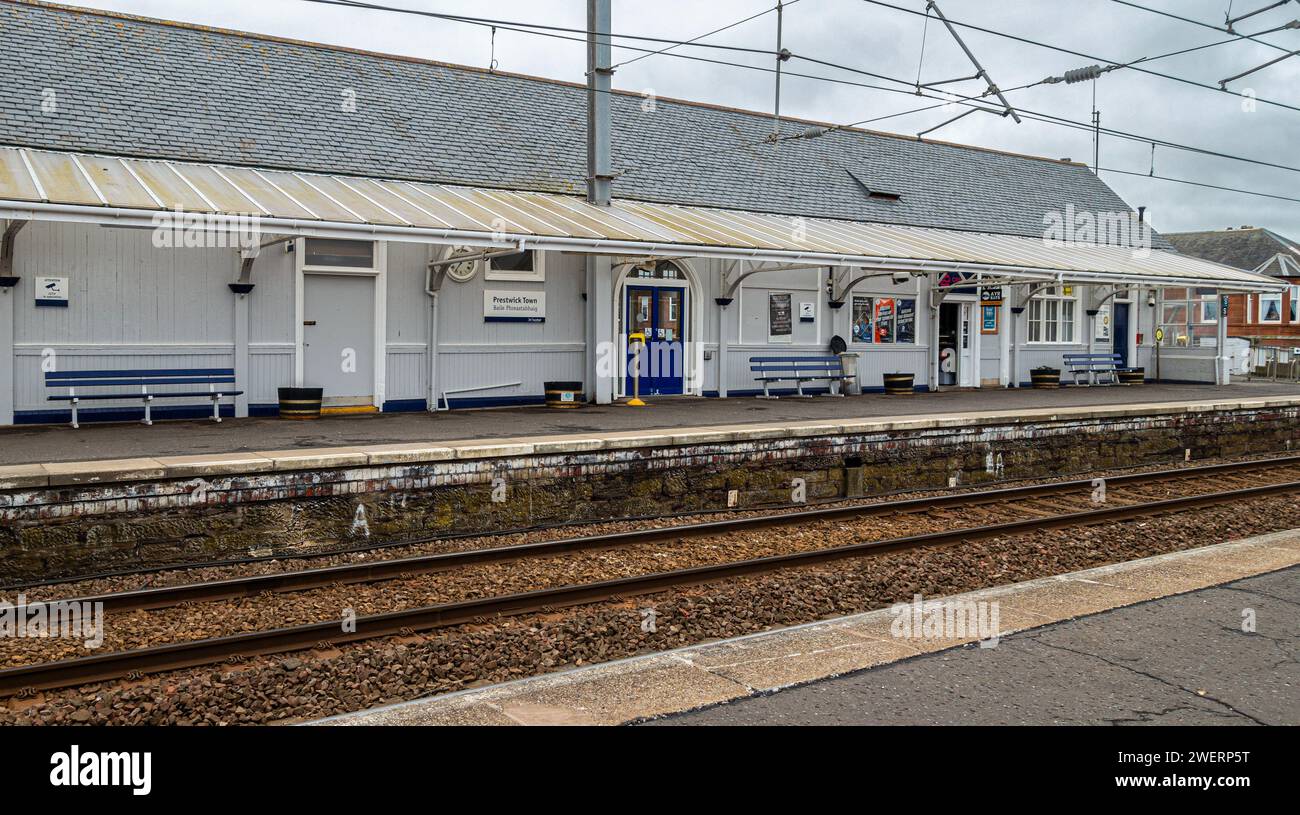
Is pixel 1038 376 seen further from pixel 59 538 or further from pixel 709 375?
pixel 59 538

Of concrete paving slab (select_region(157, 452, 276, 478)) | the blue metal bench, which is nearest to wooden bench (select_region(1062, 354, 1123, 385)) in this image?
the blue metal bench

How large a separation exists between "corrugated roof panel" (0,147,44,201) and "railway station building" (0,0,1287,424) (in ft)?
0.21

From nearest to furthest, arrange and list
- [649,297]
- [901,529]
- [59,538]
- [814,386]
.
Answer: [59,538]
[901,529]
[649,297]
[814,386]

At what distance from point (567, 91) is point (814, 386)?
781 centimetres

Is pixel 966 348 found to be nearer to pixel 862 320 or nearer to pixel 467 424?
pixel 862 320

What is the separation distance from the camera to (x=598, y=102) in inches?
685

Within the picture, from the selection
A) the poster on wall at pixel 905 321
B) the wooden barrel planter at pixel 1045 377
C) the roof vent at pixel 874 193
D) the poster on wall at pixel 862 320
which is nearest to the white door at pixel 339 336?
the poster on wall at pixel 862 320

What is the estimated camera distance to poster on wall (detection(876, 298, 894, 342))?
2166 centimetres

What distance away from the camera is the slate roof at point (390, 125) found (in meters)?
14.8

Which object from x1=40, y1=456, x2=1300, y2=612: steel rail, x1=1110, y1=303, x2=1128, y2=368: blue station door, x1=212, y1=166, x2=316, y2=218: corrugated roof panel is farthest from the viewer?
x1=1110, y1=303, x2=1128, y2=368: blue station door

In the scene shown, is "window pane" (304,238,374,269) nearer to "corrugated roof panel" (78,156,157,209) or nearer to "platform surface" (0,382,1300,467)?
"platform surface" (0,382,1300,467)

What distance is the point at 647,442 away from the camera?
11836 millimetres

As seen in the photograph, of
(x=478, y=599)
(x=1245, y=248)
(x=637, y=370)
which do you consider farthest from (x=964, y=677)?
(x=1245, y=248)
